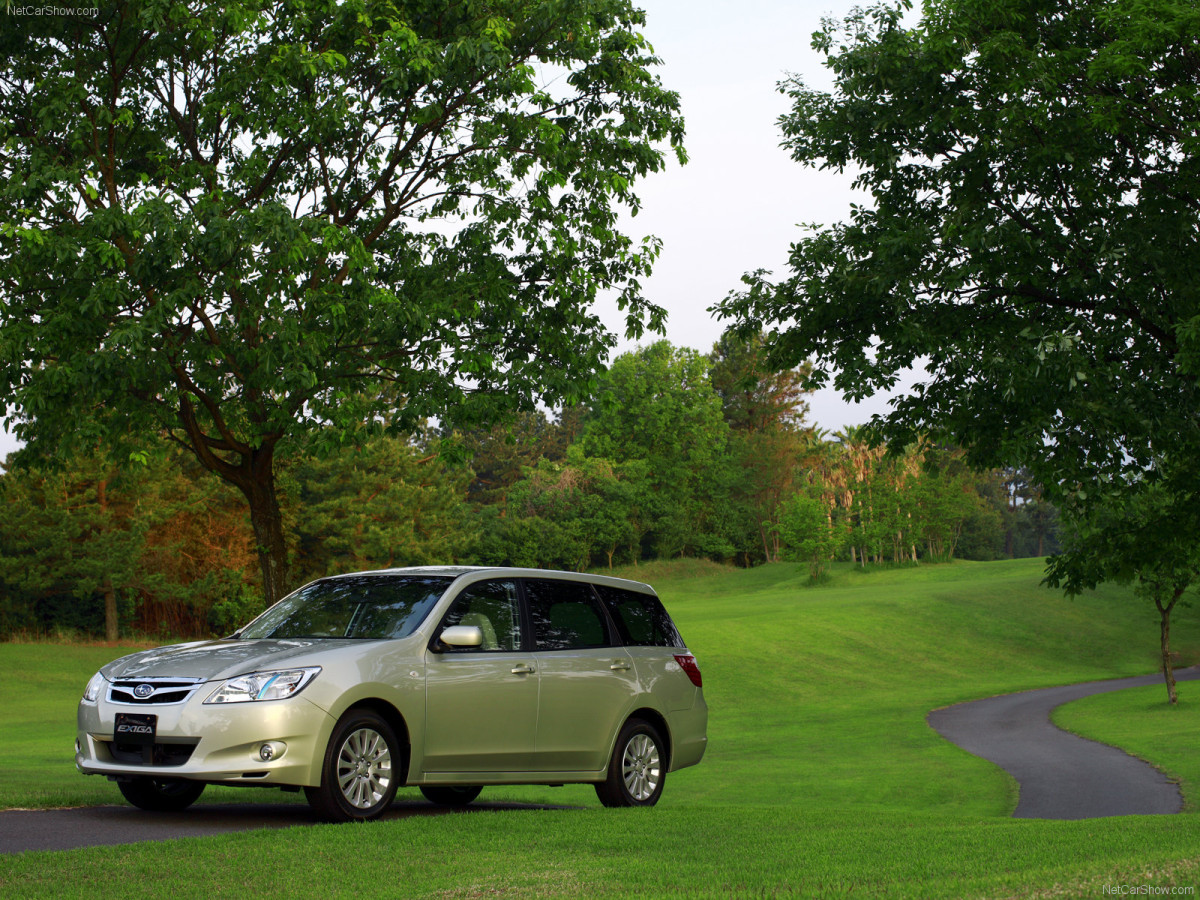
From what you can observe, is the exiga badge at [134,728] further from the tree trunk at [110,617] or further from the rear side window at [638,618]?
the tree trunk at [110,617]

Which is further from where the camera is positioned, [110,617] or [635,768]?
[110,617]

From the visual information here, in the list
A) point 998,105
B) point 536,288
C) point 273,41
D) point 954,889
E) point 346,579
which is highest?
point 273,41

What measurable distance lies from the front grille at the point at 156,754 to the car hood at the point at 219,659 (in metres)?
0.46

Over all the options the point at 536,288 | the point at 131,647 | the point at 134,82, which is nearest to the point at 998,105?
the point at 536,288

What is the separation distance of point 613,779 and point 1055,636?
47280 mm

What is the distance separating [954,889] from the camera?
5238 mm

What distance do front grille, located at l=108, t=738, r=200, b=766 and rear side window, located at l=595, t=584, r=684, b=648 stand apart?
3.86 m

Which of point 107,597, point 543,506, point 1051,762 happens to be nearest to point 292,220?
point 1051,762

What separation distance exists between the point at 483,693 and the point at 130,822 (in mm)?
2628

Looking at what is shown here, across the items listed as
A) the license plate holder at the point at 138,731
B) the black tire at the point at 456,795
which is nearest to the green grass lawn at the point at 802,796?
the license plate holder at the point at 138,731

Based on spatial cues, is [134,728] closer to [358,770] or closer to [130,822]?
[130,822]

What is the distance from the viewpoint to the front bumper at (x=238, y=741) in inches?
290

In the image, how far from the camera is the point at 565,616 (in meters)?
9.65

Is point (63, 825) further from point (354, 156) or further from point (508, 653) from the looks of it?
point (354, 156)
